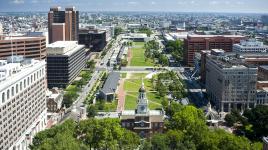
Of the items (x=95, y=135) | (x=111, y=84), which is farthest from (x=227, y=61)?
(x=95, y=135)

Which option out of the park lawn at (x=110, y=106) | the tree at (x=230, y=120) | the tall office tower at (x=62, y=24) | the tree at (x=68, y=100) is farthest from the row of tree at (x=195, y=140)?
the tall office tower at (x=62, y=24)

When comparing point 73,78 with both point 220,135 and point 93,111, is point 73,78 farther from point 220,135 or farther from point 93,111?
point 220,135

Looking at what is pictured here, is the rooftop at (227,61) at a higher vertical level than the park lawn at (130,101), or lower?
higher

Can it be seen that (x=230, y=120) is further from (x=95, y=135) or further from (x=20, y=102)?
(x=20, y=102)

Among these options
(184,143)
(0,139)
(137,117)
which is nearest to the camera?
(0,139)

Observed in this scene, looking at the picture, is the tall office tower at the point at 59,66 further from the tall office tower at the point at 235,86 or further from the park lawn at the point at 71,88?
the tall office tower at the point at 235,86

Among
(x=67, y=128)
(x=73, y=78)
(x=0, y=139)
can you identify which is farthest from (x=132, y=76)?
(x=0, y=139)
